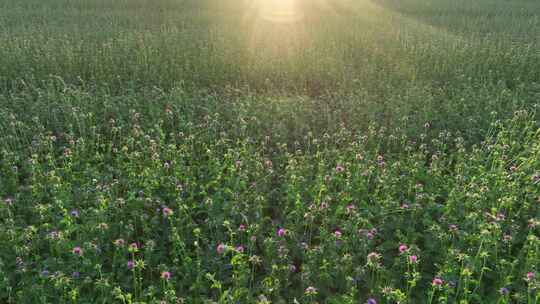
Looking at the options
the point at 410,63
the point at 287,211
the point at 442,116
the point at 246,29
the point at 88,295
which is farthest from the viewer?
the point at 246,29

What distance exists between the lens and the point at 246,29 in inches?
405

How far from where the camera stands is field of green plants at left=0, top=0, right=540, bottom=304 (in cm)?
289

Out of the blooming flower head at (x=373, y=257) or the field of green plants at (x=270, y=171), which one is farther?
the field of green plants at (x=270, y=171)

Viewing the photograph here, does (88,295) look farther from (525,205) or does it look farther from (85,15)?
(85,15)

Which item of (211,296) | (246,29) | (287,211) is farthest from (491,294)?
(246,29)

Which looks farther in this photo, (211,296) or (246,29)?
(246,29)

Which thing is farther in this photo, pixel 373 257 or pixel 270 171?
pixel 270 171

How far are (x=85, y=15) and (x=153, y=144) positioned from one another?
946 centimetres

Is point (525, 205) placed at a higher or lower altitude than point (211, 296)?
higher

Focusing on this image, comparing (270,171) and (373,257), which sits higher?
(270,171)

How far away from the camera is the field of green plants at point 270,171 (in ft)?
9.48

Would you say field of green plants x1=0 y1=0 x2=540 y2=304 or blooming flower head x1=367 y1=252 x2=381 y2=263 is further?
field of green plants x1=0 y1=0 x2=540 y2=304

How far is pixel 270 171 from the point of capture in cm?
383

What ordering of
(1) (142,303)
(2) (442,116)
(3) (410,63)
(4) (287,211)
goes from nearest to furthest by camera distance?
(1) (142,303), (4) (287,211), (2) (442,116), (3) (410,63)
